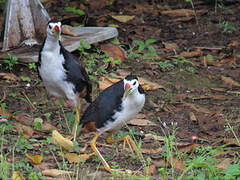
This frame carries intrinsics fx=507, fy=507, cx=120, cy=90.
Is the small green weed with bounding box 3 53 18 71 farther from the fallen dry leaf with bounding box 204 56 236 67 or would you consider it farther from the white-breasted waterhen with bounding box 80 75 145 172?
the fallen dry leaf with bounding box 204 56 236 67

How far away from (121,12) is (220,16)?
5.99 feet

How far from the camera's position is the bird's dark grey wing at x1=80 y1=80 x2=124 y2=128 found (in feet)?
15.8

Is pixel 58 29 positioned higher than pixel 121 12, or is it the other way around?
pixel 58 29

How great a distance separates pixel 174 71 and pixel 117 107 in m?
2.88

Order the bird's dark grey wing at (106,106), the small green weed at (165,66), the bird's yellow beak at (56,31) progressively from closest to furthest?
1. the bird's dark grey wing at (106,106)
2. the bird's yellow beak at (56,31)
3. the small green weed at (165,66)

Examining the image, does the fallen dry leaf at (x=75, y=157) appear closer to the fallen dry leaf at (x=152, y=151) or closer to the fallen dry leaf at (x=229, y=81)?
the fallen dry leaf at (x=152, y=151)

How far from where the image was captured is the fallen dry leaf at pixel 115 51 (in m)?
7.64

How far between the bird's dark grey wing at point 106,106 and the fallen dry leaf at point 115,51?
8.59 ft

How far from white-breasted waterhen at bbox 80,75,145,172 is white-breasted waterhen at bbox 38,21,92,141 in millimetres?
614

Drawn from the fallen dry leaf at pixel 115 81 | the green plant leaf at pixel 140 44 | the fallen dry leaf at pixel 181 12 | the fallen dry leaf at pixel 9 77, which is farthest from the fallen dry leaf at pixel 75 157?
the fallen dry leaf at pixel 181 12

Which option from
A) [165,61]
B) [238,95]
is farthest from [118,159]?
[165,61]

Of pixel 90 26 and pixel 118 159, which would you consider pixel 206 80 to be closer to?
pixel 90 26

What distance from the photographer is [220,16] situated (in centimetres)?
934

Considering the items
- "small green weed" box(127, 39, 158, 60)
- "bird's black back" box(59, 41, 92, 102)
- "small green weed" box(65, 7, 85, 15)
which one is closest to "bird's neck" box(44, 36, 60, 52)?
"bird's black back" box(59, 41, 92, 102)
